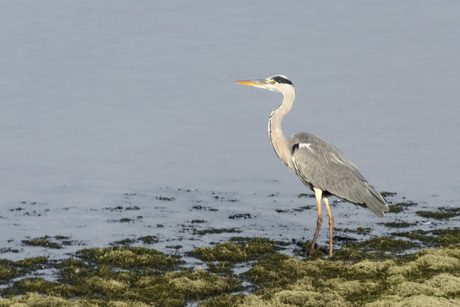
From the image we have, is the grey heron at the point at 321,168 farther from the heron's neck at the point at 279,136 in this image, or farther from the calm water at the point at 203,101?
the calm water at the point at 203,101

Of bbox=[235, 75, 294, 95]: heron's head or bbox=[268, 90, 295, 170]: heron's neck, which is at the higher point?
bbox=[235, 75, 294, 95]: heron's head

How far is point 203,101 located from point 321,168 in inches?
392

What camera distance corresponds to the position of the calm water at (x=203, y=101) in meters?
Answer: 17.0

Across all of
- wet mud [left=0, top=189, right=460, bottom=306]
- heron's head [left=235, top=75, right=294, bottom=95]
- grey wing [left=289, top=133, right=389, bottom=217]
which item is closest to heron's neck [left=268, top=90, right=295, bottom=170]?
grey wing [left=289, top=133, right=389, bottom=217]

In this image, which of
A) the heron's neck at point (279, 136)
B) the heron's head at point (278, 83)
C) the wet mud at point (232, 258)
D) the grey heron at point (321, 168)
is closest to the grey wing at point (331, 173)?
the grey heron at point (321, 168)

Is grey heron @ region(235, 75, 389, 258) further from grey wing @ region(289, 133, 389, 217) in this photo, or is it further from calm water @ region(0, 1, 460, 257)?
calm water @ region(0, 1, 460, 257)

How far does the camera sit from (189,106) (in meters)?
22.5

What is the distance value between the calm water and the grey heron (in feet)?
4.83

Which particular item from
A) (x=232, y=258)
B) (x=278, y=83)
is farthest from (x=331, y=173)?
(x=232, y=258)

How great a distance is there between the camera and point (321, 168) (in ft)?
43.9

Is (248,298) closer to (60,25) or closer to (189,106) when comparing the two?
(189,106)

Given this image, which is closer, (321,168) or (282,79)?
(321,168)

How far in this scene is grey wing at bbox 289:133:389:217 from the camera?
13.2m

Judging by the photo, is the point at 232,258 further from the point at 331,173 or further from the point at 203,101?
the point at 203,101
